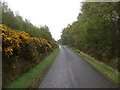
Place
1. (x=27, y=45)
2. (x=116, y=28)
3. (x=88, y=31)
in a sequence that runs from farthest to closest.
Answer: (x=88, y=31), (x=116, y=28), (x=27, y=45)

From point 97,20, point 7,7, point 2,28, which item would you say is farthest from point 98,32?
point 2,28

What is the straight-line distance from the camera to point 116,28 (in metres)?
12.3

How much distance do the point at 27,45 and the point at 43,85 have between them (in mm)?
4221

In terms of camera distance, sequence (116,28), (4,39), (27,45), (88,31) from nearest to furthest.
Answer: (4,39) < (27,45) < (116,28) < (88,31)

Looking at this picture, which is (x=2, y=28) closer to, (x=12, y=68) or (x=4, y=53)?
(x=4, y=53)

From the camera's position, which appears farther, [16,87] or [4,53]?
[4,53]

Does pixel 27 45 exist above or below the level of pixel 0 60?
above

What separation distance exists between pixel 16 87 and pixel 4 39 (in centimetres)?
226

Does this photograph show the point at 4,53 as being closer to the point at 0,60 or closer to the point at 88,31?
the point at 0,60

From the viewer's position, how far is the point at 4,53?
630 centimetres

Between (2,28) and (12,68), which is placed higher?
(2,28)

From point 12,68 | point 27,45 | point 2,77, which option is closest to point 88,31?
point 27,45

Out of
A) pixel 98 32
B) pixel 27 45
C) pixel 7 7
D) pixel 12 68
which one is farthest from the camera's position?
pixel 98 32

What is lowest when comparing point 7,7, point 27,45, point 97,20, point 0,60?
point 0,60
